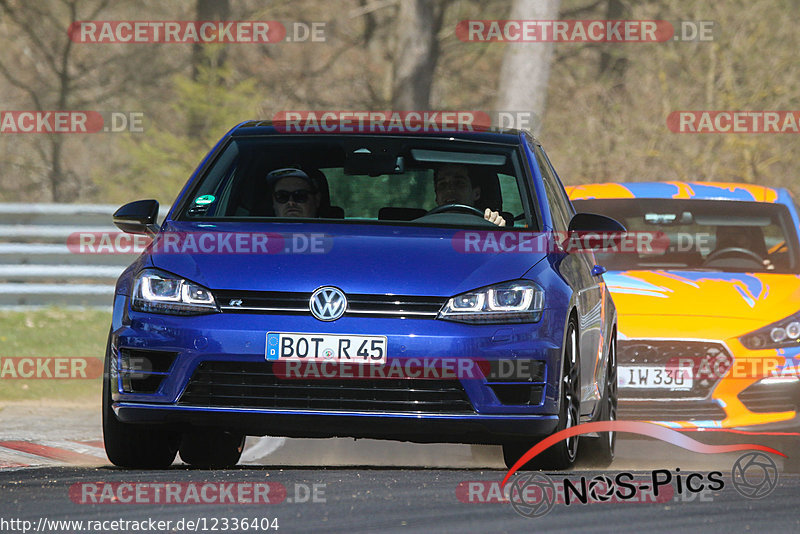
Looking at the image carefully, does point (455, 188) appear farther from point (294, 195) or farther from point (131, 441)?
point (131, 441)

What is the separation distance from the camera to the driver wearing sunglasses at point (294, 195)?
25.7 ft

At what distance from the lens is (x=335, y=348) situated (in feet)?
21.0

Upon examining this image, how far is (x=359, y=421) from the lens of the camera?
6.45m

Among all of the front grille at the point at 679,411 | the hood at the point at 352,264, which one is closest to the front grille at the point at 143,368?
the hood at the point at 352,264

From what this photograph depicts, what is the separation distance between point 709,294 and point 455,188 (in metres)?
2.29

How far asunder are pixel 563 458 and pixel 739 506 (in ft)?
3.65

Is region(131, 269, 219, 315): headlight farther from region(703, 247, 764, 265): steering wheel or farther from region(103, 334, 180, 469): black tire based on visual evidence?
region(703, 247, 764, 265): steering wheel

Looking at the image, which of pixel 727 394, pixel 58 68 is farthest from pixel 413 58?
pixel 727 394

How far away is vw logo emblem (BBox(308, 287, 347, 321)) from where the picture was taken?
253 inches

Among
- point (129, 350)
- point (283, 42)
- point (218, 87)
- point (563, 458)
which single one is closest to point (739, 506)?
point (563, 458)

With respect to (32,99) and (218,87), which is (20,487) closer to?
(218,87)

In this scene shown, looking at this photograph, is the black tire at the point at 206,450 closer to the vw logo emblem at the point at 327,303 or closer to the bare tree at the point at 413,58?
the vw logo emblem at the point at 327,303

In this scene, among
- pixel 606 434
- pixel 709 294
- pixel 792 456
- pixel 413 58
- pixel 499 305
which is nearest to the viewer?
pixel 499 305

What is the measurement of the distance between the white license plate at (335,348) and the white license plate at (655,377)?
3.19 m
